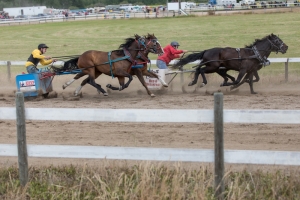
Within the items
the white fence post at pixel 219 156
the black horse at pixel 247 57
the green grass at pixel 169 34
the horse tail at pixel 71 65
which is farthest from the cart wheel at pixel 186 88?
the white fence post at pixel 219 156

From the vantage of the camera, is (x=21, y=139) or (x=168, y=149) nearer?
(x=168, y=149)

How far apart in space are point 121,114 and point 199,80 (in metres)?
10.5

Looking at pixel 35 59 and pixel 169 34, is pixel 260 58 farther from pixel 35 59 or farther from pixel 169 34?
pixel 169 34

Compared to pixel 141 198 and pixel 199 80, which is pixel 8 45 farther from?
pixel 141 198

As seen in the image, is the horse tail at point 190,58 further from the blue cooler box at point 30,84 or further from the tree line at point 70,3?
the tree line at point 70,3

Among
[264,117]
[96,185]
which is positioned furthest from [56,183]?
[264,117]

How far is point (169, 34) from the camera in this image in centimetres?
3681

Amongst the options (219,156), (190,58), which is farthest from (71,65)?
(219,156)

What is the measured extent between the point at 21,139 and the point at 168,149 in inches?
61.3

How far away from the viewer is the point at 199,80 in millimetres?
15500

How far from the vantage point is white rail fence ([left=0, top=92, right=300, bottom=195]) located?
495 cm

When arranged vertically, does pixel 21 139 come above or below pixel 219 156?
above

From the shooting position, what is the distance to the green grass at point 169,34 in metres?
30.2

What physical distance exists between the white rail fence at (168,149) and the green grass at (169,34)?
18930mm
